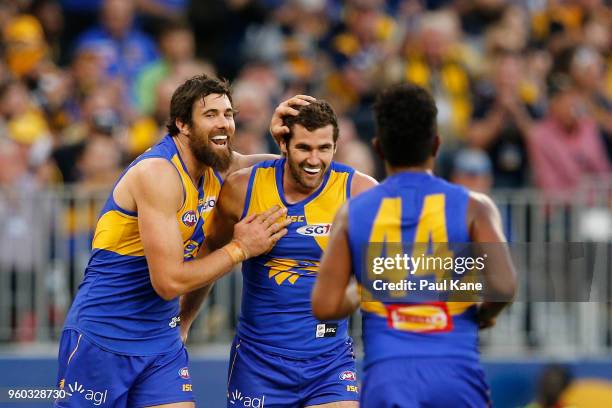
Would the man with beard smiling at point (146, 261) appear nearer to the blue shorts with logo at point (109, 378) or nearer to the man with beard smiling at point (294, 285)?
the blue shorts with logo at point (109, 378)

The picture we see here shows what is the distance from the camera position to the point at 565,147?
464 inches

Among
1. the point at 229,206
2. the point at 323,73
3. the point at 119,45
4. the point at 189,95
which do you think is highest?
the point at 119,45

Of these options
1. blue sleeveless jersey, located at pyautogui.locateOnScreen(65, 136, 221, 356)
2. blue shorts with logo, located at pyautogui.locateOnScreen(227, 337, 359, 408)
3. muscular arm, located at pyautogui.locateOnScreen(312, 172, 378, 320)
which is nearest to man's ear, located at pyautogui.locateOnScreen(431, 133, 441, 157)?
muscular arm, located at pyautogui.locateOnScreen(312, 172, 378, 320)

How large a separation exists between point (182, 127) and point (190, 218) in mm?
559

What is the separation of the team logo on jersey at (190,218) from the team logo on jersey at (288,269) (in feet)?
1.74

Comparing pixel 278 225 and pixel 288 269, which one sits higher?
pixel 278 225

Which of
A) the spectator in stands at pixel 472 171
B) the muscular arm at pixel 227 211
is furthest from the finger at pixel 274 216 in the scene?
the spectator in stands at pixel 472 171

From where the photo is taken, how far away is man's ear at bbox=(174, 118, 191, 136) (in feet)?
22.6

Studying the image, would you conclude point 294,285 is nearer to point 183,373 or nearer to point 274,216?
point 274,216

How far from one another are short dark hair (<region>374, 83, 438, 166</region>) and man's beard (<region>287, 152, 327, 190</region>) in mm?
1575

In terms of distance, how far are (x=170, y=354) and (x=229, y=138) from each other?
1368 millimetres

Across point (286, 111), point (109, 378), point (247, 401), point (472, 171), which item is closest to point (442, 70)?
point (472, 171)

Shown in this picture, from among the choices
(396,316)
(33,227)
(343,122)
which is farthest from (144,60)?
(396,316)

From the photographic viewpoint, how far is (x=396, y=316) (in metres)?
5.37
